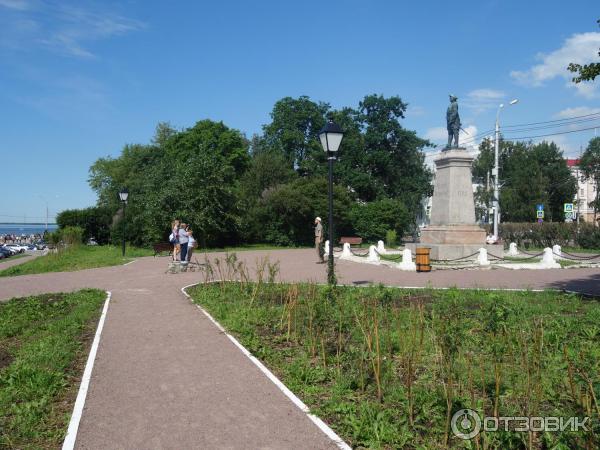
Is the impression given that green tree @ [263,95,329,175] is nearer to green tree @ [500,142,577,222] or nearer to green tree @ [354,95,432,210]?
green tree @ [354,95,432,210]

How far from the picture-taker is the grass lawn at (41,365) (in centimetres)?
466

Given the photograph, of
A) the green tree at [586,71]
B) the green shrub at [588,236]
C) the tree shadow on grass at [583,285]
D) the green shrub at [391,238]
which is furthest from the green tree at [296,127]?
the green tree at [586,71]

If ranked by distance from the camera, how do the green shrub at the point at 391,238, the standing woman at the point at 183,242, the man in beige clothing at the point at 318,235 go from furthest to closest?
1. the green shrub at the point at 391,238
2. the man in beige clothing at the point at 318,235
3. the standing woman at the point at 183,242

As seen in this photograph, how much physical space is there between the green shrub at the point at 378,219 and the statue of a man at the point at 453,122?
20.6m

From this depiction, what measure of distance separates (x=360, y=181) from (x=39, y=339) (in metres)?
42.9

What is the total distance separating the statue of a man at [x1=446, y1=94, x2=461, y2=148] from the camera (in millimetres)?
22125

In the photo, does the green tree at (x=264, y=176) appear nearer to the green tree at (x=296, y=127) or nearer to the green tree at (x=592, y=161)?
the green tree at (x=296, y=127)

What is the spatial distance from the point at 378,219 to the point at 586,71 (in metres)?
32.0

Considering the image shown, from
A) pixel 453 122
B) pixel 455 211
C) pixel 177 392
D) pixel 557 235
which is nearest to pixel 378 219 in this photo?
pixel 557 235

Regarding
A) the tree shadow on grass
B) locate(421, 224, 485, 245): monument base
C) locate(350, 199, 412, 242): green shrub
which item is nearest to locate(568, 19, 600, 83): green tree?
the tree shadow on grass

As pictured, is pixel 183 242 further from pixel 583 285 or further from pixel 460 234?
pixel 583 285

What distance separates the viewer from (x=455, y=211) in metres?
21.0

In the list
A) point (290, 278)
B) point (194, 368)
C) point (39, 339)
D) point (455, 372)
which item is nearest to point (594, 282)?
point (290, 278)

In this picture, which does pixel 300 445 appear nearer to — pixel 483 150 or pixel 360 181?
pixel 360 181
